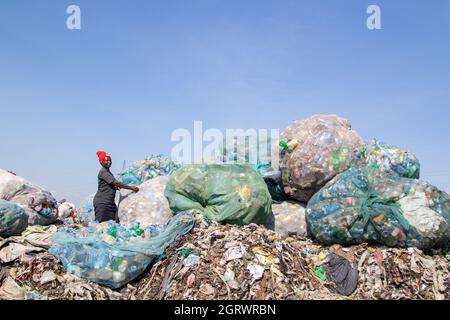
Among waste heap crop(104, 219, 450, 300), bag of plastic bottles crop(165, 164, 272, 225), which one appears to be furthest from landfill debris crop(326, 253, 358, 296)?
bag of plastic bottles crop(165, 164, 272, 225)

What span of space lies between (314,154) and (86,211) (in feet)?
10.5

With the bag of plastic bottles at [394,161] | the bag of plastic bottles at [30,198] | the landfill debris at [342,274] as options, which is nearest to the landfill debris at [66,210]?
the bag of plastic bottles at [30,198]

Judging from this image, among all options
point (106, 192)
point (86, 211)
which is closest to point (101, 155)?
point (106, 192)

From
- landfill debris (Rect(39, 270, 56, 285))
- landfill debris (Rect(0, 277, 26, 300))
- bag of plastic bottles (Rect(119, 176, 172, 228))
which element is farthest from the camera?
bag of plastic bottles (Rect(119, 176, 172, 228))

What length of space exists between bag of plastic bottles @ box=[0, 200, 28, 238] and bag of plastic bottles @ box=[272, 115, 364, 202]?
2606 mm

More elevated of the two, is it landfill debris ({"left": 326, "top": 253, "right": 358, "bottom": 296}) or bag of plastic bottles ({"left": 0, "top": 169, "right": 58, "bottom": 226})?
bag of plastic bottles ({"left": 0, "top": 169, "right": 58, "bottom": 226})

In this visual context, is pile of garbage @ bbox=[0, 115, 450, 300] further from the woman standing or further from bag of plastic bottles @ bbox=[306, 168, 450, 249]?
the woman standing

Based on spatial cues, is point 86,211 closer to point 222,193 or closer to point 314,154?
point 222,193

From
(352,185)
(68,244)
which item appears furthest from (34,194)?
(352,185)

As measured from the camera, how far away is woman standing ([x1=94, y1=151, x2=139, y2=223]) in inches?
192

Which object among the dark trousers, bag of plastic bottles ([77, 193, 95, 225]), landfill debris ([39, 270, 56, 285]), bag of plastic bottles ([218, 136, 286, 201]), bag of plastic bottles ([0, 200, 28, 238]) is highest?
bag of plastic bottles ([218, 136, 286, 201])

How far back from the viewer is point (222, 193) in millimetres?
4082

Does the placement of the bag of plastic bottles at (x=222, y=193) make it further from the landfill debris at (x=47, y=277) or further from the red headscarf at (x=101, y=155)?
the landfill debris at (x=47, y=277)
